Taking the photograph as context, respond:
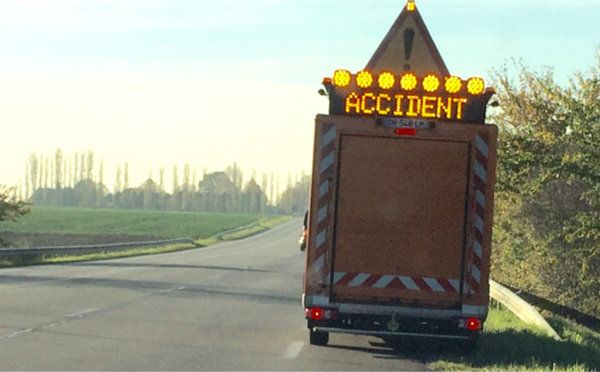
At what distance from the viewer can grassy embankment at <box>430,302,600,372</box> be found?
12184 mm

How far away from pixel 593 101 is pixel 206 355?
36.0ft

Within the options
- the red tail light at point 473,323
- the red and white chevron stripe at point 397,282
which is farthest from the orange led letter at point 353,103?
the red tail light at point 473,323

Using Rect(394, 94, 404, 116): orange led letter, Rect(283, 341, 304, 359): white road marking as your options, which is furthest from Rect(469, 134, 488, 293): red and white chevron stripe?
Rect(283, 341, 304, 359): white road marking

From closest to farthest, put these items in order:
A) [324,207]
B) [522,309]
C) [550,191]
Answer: [324,207] < [522,309] < [550,191]

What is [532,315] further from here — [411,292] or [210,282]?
[210,282]

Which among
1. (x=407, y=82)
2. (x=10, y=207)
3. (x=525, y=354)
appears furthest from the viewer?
(x=10, y=207)

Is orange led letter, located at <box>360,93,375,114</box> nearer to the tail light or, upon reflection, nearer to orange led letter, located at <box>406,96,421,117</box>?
orange led letter, located at <box>406,96,421,117</box>

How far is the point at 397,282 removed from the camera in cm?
1242

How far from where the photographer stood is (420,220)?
1245cm

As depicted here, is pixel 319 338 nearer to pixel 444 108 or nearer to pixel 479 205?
pixel 479 205

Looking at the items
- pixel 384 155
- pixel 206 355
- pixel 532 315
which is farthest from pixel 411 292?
pixel 532 315

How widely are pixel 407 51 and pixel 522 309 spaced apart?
199 inches

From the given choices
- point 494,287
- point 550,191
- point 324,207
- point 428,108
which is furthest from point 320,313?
point 550,191

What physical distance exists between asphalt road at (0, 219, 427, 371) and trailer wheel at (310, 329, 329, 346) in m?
0.08
